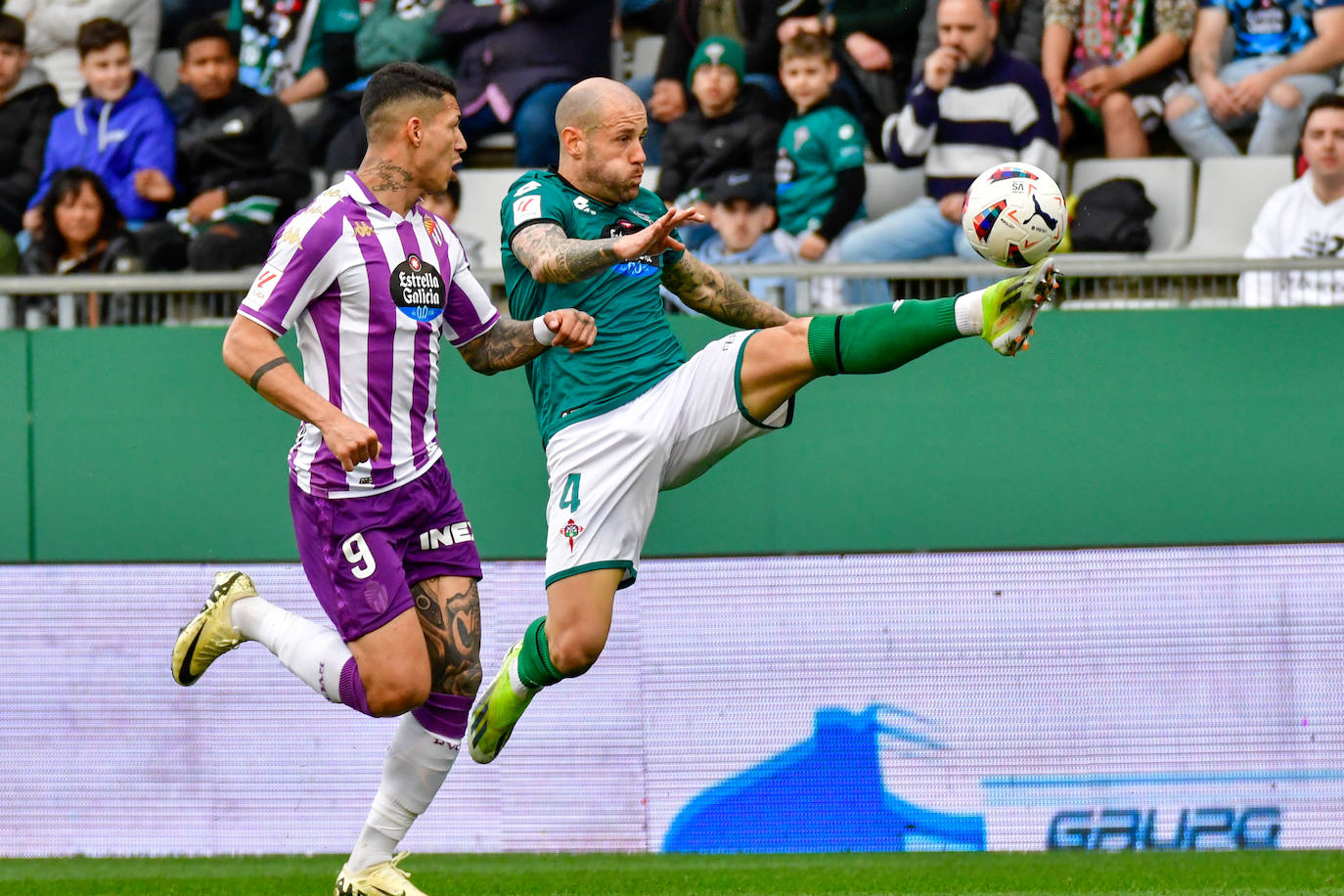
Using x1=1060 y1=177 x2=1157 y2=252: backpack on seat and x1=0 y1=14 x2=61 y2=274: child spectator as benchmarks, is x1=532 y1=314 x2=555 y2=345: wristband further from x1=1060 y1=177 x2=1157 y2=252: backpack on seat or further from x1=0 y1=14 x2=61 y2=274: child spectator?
x1=0 y1=14 x2=61 y2=274: child spectator

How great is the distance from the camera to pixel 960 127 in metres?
8.05

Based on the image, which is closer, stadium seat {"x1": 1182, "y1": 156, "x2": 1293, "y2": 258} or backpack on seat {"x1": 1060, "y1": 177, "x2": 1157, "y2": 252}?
backpack on seat {"x1": 1060, "y1": 177, "x2": 1157, "y2": 252}

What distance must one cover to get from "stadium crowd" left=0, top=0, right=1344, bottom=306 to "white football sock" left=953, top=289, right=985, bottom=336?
3400 millimetres

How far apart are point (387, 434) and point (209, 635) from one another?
1042 mm

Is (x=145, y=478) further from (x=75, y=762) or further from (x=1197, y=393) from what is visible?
(x=1197, y=393)

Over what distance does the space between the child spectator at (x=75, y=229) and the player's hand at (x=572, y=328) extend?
428 centimetres

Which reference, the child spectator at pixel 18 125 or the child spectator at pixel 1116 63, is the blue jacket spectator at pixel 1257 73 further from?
the child spectator at pixel 18 125

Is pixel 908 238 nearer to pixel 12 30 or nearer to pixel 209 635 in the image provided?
pixel 209 635

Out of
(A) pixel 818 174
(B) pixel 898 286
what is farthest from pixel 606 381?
(A) pixel 818 174

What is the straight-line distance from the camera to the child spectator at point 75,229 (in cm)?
841

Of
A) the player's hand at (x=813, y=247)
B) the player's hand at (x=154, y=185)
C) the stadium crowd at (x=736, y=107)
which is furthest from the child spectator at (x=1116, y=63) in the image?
the player's hand at (x=154, y=185)

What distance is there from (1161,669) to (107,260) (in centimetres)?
546

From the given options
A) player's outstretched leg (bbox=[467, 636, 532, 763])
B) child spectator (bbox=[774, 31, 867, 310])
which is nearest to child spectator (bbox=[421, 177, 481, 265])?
child spectator (bbox=[774, 31, 867, 310])

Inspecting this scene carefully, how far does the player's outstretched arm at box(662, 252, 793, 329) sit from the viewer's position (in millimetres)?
5488
